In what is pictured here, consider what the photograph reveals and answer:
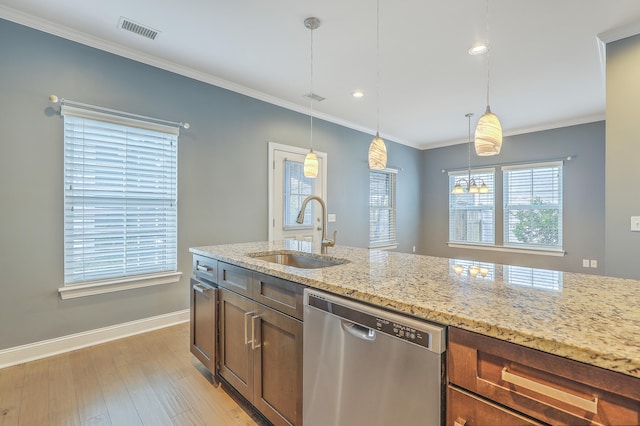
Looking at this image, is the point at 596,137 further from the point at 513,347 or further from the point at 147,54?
the point at 147,54

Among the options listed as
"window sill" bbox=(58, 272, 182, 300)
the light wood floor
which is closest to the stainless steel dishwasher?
the light wood floor

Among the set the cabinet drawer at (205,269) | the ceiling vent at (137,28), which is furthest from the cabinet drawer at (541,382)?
the ceiling vent at (137,28)

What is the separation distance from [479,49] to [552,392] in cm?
301

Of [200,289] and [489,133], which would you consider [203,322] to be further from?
[489,133]

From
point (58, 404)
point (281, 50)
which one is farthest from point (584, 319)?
point (281, 50)

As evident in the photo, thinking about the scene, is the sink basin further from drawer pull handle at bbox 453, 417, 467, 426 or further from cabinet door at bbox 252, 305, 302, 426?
drawer pull handle at bbox 453, 417, 467, 426

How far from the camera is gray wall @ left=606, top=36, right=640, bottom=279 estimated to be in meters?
2.40

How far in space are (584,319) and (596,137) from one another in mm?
5498

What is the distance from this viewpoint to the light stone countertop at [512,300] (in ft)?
2.37

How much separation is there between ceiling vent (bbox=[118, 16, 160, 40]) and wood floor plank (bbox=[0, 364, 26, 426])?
2799mm

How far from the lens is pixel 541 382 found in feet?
2.51

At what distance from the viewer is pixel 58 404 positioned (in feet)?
6.23

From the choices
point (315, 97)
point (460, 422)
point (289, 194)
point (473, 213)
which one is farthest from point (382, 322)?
point (473, 213)

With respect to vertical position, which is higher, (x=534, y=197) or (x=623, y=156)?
(x=623, y=156)
